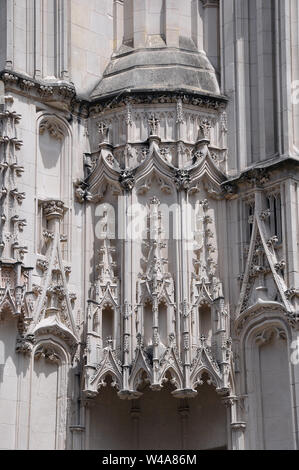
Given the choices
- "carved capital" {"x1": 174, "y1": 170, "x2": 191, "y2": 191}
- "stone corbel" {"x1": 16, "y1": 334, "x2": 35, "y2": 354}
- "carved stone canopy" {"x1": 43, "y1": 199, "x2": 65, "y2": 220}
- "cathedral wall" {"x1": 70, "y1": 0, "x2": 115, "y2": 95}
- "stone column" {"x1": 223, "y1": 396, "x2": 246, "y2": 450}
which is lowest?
"stone column" {"x1": 223, "y1": 396, "x2": 246, "y2": 450}

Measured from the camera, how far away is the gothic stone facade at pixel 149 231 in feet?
70.6

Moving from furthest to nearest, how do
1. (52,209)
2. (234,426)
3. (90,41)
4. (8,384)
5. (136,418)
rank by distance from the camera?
(90,41), (52,209), (136,418), (234,426), (8,384)

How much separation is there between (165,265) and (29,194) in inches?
93.0

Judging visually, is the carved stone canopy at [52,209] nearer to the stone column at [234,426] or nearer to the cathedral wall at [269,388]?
the cathedral wall at [269,388]

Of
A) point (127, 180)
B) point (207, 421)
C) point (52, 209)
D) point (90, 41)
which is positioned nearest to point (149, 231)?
point (127, 180)

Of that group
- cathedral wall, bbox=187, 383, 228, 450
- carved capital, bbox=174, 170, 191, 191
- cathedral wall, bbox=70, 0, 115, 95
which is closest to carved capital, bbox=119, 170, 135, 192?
carved capital, bbox=174, 170, 191, 191

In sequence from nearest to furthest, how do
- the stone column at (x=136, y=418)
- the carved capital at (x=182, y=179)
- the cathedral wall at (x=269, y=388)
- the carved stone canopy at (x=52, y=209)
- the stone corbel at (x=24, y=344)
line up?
1. the stone corbel at (x=24, y=344)
2. the cathedral wall at (x=269, y=388)
3. the stone column at (x=136, y=418)
4. the carved stone canopy at (x=52, y=209)
5. the carved capital at (x=182, y=179)

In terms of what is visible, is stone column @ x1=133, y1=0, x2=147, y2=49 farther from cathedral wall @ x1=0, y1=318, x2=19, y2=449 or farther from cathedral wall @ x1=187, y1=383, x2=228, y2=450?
cathedral wall @ x1=187, y1=383, x2=228, y2=450

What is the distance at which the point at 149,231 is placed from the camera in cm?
2247

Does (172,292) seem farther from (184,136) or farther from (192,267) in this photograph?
(184,136)

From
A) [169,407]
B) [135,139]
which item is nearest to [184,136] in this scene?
[135,139]

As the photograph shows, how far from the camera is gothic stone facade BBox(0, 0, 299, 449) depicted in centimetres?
2152

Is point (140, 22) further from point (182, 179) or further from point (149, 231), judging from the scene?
point (149, 231)

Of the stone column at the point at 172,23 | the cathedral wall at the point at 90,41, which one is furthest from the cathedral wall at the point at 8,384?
the stone column at the point at 172,23
